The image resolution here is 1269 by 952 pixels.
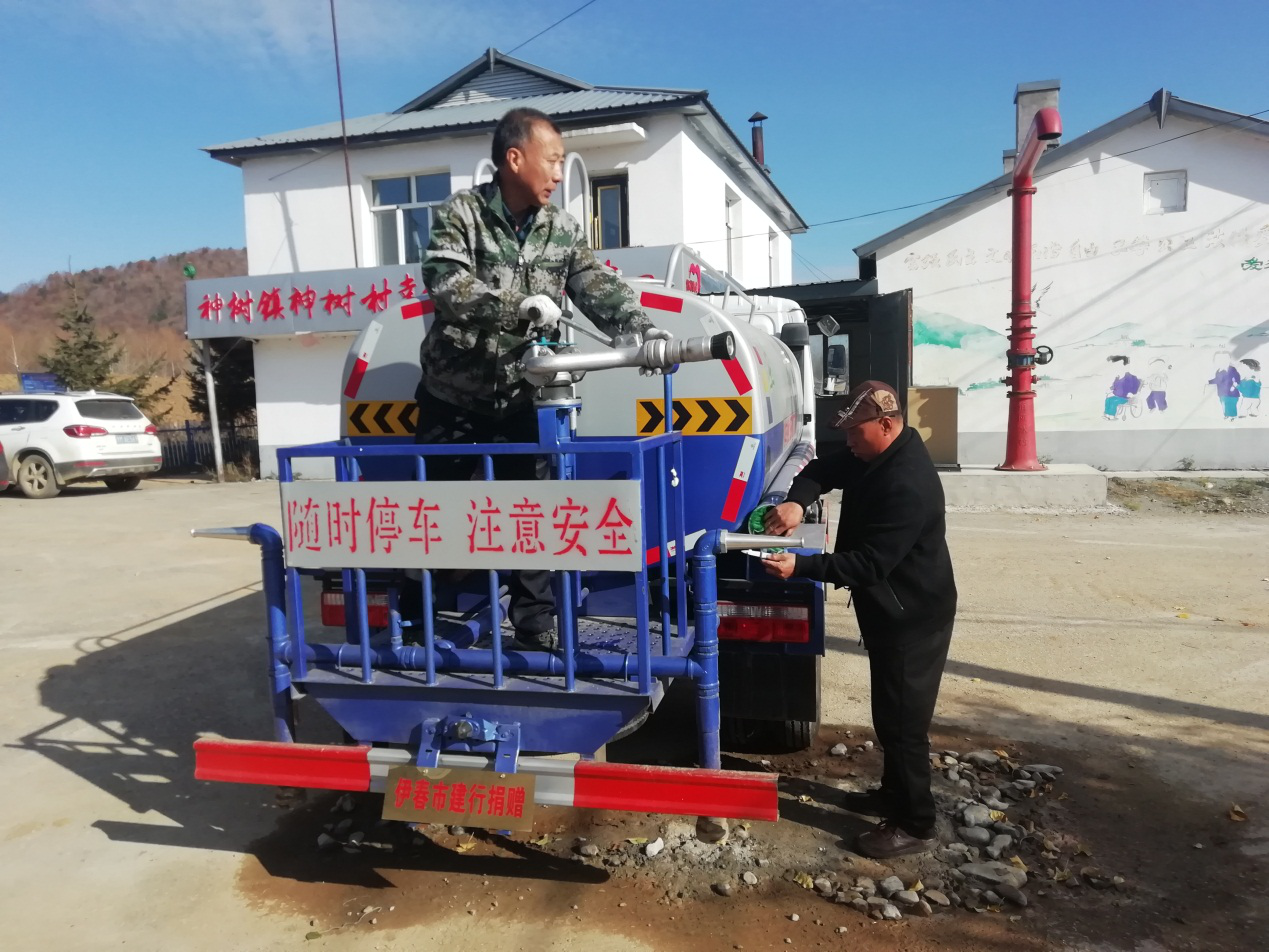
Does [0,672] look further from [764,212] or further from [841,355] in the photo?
[764,212]

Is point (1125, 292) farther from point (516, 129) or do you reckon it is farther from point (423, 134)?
point (516, 129)

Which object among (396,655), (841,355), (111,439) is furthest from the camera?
(111,439)

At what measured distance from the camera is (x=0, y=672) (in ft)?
18.7

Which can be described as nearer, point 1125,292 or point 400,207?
point 1125,292

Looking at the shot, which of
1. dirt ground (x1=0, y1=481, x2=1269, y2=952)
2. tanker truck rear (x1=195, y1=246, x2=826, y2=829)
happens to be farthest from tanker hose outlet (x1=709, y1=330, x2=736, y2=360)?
dirt ground (x1=0, y1=481, x2=1269, y2=952)

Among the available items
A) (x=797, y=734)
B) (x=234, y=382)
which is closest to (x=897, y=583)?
(x=797, y=734)

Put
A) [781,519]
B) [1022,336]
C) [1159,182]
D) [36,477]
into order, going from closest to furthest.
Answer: [781,519] < [1022,336] < [1159,182] < [36,477]

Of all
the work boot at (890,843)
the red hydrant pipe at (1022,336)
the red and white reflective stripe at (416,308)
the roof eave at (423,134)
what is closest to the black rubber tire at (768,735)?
the work boot at (890,843)

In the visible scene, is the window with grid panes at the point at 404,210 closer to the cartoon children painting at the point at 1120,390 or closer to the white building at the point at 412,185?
the white building at the point at 412,185

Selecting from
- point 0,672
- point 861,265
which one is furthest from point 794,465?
point 861,265

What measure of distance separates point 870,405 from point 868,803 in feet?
5.46

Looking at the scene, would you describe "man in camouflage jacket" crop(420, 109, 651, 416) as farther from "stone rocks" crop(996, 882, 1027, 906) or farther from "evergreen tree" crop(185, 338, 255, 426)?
"evergreen tree" crop(185, 338, 255, 426)

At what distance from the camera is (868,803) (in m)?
3.63

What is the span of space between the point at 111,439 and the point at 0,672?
10744 millimetres
